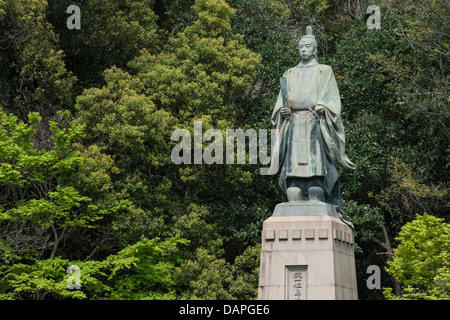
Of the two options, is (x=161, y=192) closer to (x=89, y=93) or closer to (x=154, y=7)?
(x=89, y=93)

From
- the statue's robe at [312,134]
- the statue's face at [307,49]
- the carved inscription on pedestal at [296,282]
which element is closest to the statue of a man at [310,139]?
the statue's robe at [312,134]

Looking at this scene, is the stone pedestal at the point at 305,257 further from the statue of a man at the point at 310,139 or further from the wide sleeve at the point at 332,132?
the wide sleeve at the point at 332,132

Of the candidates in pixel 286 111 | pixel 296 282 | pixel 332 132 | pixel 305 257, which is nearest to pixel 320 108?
pixel 332 132

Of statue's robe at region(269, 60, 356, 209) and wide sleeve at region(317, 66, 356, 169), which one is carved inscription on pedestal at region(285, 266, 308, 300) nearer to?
statue's robe at region(269, 60, 356, 209)

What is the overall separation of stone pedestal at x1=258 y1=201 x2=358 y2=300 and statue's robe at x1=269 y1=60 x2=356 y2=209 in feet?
1.86

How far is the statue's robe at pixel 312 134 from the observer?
11664mm

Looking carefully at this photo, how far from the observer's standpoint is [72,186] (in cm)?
1961

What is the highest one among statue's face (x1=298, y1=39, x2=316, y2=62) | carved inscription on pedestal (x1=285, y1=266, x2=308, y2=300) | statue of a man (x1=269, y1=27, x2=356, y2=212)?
statue's face (x1=298, y1=39, x2=316, y2=62)

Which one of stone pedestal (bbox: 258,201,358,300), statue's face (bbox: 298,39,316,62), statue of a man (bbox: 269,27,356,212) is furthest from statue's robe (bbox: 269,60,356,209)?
stone pedestal (bbox: 258,201,358,300)

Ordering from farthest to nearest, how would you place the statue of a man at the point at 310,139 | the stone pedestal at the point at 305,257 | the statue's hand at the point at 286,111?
1. the statue's hand at the point at 286,111
2. the statue of a man at the point at 310,139
3. the stone pedestal at the point at 305,257

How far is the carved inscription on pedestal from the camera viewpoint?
10852 millimetres

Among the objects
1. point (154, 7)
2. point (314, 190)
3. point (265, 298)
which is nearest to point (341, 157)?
point (314, 190)

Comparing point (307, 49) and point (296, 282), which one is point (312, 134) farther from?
point (296, 282)

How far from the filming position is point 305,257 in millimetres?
11000
